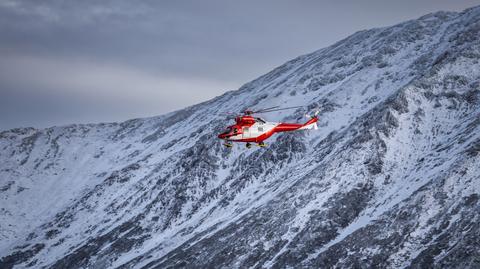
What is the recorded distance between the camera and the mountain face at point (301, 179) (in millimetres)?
75375

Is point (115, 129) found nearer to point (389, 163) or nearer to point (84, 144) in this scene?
point (84, 144)

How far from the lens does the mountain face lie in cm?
7538

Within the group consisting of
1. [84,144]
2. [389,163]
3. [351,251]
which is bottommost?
[351,251]

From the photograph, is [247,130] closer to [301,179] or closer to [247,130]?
[247,130]

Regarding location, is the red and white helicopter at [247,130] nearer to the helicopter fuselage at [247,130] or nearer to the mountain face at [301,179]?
the helicopter fuselage at [247,130]

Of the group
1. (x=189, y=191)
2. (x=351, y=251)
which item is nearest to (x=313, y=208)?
(x=351, y=251)

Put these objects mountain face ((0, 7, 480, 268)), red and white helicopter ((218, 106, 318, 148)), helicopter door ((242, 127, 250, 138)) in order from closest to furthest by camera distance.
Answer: red and white helicopter ((218, 106, 318, 148)) → helicopter door ((242, 127, 250, 138)) → mountain face ((0, 7, 480, 268))

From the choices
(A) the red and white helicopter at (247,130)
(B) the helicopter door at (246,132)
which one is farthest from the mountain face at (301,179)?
(B) the helicopter door at (246,132)

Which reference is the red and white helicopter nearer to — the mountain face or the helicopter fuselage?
the helicopter fuselage

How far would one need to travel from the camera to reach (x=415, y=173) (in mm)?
85625

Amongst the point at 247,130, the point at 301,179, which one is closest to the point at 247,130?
the point at 247,130

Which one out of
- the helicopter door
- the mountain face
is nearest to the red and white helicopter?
the helicopter door

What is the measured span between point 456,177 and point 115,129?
432 feet

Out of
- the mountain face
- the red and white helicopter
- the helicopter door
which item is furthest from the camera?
the mountain face
